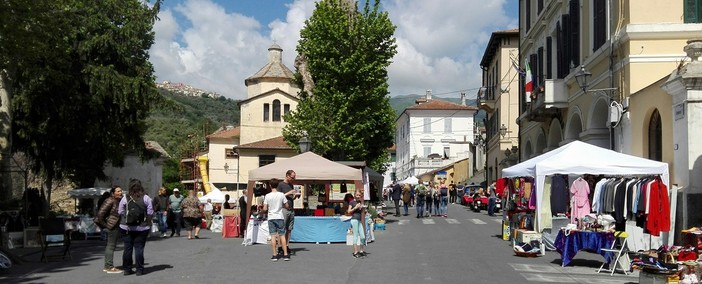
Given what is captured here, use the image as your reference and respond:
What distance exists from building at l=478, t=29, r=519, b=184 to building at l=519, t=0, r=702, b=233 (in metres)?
15.7

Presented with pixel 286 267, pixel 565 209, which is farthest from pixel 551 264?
pixel 286 267

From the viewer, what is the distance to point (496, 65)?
5056 centimetres

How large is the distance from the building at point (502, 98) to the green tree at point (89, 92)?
21.7 metres

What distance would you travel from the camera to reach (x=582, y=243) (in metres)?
14.1

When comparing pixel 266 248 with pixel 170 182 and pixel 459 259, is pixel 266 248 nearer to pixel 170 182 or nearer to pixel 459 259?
pixel 459 259

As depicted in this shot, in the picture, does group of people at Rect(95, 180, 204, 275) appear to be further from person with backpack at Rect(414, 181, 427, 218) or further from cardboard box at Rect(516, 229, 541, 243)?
person with backpack at Rect(414, 181, 427, 218)

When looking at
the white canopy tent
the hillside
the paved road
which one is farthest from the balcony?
the hillside

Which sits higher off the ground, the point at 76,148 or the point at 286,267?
the point at 76,148

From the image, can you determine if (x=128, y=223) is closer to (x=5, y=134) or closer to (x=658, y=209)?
(x=5, y=134)

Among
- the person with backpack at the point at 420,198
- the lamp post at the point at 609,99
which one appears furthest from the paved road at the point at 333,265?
the person with backpack at the point at 420,198

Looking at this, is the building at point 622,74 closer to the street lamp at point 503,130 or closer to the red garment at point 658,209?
Answer: the red garment at point 658,209

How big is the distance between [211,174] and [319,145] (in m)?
39.0

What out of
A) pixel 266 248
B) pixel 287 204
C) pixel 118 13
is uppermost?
pixel 118 13

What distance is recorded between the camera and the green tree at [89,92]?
25.2 meters
